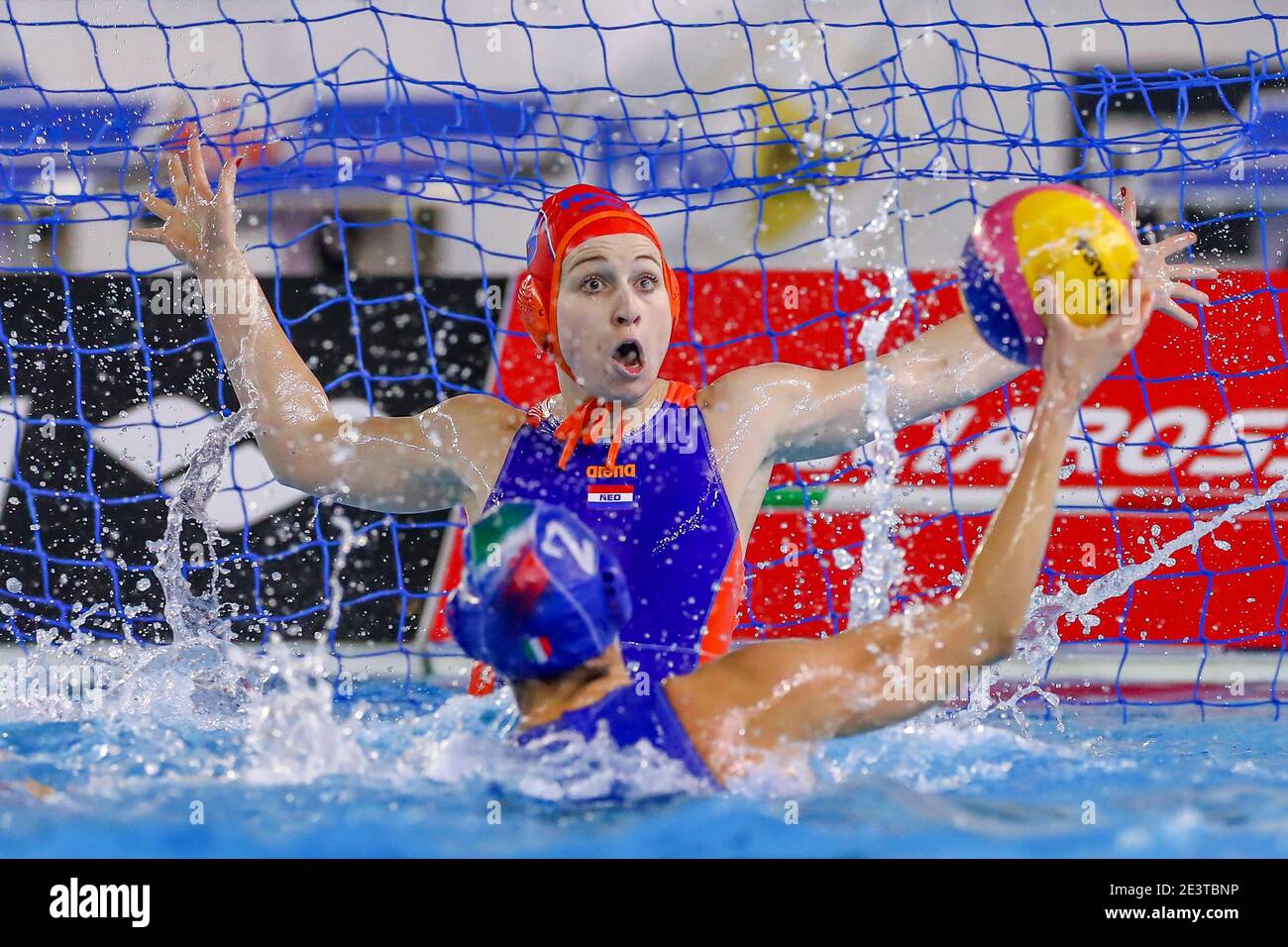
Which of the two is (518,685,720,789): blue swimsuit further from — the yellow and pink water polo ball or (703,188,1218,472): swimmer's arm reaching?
(703,188,1218,472): swimmer's arm reaching

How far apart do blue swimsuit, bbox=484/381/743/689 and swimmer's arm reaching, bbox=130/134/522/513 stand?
192 mm

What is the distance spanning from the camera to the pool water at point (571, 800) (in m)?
2.14

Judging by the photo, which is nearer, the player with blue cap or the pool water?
the player with blue cap

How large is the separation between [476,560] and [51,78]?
3.65 meters

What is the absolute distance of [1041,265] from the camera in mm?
2191

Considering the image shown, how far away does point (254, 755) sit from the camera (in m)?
2.74

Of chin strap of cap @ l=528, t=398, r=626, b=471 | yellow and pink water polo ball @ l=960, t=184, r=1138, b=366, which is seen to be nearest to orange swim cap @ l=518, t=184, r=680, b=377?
chin strap of cap @ l=528, t=398, r=626, b=471

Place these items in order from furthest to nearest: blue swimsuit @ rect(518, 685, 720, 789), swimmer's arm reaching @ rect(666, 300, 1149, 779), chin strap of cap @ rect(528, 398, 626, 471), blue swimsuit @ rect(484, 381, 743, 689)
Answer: chin strap of cap @ rect(528, 398, 626, 471) < blue swimsuit @ rect(484, 381, 743, 689) < blue swimsuit @ rect(518, 685, 720, 789) < swimmer's arm reaching @ rect(666, 300, 1149, 779)

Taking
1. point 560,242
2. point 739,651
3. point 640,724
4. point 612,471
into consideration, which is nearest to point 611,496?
point 612,471

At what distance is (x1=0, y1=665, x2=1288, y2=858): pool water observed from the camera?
214 centimetres

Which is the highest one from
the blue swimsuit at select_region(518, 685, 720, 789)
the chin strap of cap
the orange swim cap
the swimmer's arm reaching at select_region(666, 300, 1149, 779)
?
→ the orange swim cap

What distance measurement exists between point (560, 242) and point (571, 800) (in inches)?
46.3

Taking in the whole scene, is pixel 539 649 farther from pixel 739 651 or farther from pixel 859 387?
pixel 859 387
